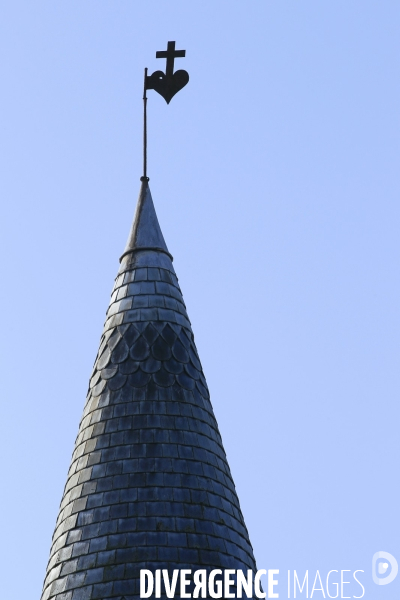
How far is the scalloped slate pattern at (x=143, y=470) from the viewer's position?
49.5 ft

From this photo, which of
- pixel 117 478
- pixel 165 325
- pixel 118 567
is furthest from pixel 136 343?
pixel 118 567

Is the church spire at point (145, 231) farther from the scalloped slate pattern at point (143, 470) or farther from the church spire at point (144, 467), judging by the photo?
the scalloped slate pattern at point (143, 470)

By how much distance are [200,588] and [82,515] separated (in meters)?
1.59

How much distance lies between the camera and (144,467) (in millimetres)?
15773

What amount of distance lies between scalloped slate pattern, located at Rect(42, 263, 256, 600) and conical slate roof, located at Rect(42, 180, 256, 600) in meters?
0.01

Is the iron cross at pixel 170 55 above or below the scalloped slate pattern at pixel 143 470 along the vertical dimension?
above

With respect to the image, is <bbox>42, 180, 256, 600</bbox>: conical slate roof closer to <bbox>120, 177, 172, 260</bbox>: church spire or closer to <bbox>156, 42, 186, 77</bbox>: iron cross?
<bbox>120, 177, 172, 260</bbox>: church spire

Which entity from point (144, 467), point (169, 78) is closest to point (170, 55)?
point (169, 78)

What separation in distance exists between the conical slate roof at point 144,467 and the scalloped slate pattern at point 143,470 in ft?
0.04

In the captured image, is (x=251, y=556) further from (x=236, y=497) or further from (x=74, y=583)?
(x=74, y=583)

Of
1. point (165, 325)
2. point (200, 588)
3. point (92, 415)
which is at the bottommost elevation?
point (200, 588)

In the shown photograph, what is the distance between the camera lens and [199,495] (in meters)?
15.8

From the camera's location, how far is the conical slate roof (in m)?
15.1

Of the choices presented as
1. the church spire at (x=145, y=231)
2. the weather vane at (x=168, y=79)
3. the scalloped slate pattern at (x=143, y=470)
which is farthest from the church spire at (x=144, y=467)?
the weather vane at (x=168, y=79)
